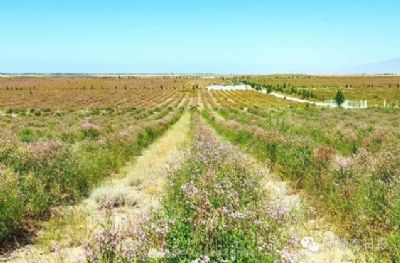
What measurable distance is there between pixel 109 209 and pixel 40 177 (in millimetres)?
1881

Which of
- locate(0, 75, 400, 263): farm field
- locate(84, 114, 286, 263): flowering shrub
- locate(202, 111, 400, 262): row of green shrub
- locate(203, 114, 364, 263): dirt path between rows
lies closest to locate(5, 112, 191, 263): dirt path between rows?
locate(0, 75, 400, 263): farm field

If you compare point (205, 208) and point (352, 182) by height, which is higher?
point (205, 208)

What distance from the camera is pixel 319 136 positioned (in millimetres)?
23422

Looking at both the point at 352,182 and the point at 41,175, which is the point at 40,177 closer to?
the point at 41,175

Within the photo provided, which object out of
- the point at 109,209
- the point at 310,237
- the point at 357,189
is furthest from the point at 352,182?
the point at 109,209

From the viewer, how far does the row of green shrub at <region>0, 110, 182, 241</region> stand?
30.7 feet

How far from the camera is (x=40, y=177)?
38.6 feet

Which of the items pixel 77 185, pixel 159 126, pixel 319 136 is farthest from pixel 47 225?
pixel 159 126

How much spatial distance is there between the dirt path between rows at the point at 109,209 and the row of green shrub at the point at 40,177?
20.6 inches

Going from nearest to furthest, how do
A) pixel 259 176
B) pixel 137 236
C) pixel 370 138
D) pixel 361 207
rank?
pixel 137 236
pixel 361 207
pixel 259 176
pixel 370 138

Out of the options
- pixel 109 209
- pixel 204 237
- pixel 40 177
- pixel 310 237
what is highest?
pixel 204 237

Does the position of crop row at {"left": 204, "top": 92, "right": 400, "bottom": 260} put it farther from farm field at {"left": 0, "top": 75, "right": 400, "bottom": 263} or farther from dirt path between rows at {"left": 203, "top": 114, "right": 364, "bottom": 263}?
dirt path between rows at {"left": 203, "top": 114, "right": 364, "bottom": 263}

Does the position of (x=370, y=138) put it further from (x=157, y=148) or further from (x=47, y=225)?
(x=47, y=225)

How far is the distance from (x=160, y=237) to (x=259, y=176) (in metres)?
5.42
